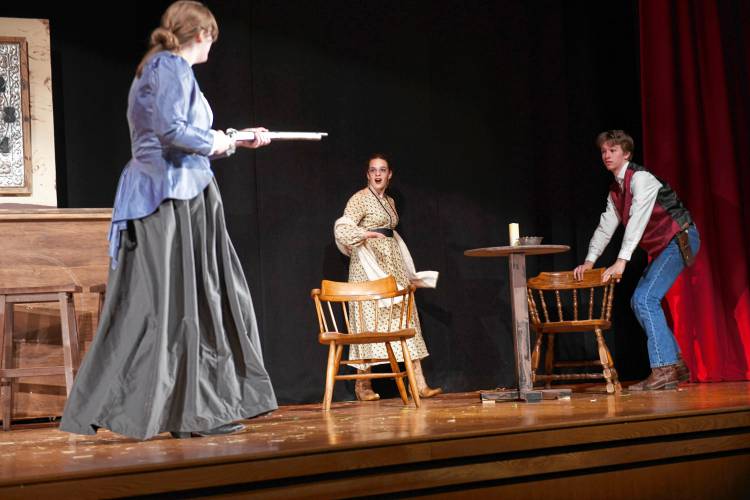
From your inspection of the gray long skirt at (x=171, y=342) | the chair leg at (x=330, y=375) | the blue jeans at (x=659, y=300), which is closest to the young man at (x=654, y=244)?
the blue jeans at (x=659, y=300)

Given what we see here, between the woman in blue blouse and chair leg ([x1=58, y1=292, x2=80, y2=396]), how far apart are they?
125 centimetres

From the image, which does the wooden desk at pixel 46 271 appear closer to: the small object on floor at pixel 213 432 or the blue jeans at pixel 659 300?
the small object on floor at pixel 213 432

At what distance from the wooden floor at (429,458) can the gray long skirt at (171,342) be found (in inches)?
4.0

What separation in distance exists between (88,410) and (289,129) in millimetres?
2981

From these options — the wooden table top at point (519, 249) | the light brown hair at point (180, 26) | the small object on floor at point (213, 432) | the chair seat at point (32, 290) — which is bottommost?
the small object on floor at point (213, 432)

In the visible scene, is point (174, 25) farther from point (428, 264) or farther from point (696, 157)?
point (696, 157)

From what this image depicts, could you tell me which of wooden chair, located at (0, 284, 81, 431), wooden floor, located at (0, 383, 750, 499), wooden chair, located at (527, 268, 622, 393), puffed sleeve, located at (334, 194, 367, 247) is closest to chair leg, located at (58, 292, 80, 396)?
wooden chair, located at (0, 284, 81, 431)

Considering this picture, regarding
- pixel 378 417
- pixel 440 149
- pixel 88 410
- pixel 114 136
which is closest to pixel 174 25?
pixel 88 410

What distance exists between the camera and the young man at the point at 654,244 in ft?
15.8

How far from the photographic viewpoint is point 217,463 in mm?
2170

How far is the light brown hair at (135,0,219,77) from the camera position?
2885 mm

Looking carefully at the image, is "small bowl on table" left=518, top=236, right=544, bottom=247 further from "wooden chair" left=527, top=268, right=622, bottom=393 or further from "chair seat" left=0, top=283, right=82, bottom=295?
"chair seat" left=0, top=283, right=82, bottom=295

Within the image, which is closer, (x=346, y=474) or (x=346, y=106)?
(x=346, y=474)

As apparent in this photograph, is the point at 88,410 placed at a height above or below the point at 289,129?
below
